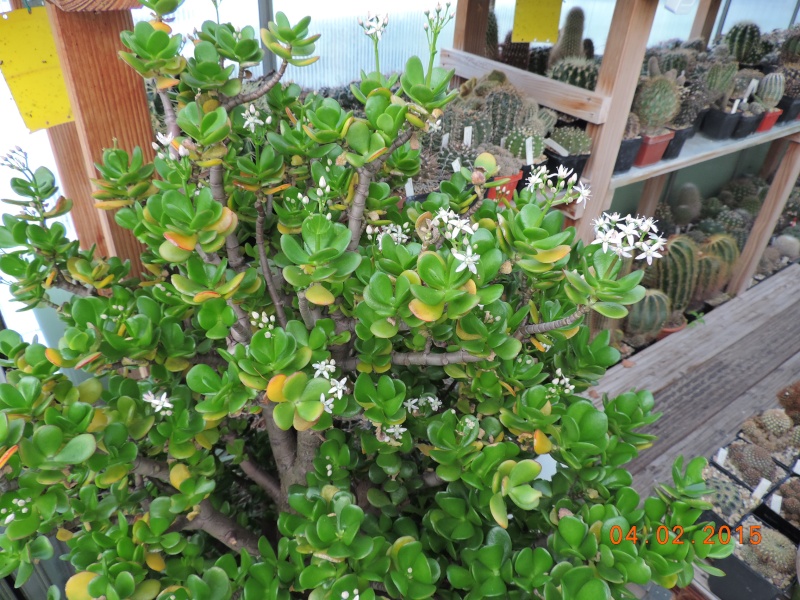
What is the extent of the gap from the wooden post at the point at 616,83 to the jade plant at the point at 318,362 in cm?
95

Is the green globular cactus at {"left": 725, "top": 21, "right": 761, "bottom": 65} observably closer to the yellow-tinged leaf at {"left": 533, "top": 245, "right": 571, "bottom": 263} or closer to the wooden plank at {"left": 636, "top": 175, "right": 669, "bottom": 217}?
the wooden plank at {"left": 636, "top": 175, "right": 669, "bottom": 217}

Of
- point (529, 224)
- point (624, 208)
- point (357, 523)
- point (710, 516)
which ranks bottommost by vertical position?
point (710, 516)

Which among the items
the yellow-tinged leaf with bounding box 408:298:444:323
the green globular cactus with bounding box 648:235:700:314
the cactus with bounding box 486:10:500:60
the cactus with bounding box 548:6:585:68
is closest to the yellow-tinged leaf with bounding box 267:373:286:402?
the yellow-tinged leaf with bounding box 408:298:444:323

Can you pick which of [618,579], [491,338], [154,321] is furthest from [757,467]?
[154,321]

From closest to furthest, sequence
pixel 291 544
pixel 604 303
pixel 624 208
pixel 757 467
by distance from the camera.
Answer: pixel 604 303
pixel 291 544
pixel 757 467
pixel 624 208

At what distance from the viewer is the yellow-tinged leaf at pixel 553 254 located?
0.48 metres

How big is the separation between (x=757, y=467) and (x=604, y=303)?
139cm

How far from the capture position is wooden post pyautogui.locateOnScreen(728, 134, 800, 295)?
242 cm

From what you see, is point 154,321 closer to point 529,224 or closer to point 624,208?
point 529,224

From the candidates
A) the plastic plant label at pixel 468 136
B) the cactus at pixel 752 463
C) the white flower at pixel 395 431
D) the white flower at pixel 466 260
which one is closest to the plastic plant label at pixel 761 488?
the cactus at pixel 752 463

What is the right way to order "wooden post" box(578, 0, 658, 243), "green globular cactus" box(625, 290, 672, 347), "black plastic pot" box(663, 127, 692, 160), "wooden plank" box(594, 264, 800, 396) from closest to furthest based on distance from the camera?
"wooden post" box(578, 0, 658, 243), "black plastic pot" box(663, 127, 692, 160), "wooden plank" box(594, 264, 800, 396), "green globular cactus" box(625, 290, 672, 347)

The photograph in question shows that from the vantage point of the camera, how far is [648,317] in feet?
7.31

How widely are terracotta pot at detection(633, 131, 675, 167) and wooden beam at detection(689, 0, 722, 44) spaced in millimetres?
1212

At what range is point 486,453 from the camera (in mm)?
563
